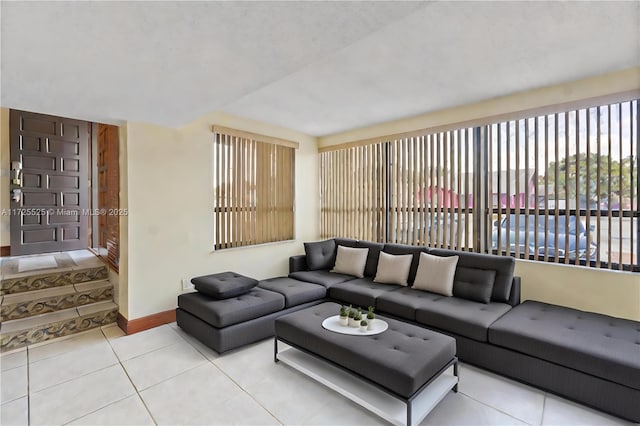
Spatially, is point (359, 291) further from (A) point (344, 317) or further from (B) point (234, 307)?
(B) point (234, 307)

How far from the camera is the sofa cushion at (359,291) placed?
3.34 meters

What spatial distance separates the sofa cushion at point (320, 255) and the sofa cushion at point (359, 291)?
71 cm

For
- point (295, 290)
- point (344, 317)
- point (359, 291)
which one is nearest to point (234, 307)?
point (295, 290)

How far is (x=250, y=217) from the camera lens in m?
4.41

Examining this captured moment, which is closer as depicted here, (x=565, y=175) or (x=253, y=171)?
(x=565, y=175)

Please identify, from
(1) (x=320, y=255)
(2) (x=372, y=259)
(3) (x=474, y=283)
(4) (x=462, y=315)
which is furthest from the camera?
(1) (x=320, y=255)

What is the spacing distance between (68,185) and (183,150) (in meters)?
2.67

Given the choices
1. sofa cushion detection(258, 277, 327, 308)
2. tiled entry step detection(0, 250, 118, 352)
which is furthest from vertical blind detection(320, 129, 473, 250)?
tiled entry step detection(0, 250, 118, 352)

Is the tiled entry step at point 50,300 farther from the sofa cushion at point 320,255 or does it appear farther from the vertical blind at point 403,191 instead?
the vertical blind at point 403,191

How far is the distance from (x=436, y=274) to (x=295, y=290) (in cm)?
159

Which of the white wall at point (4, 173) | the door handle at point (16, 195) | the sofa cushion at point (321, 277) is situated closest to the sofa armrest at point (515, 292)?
the sofa cushion at point (321, 277)

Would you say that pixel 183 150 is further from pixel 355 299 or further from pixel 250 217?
pixel 355 299

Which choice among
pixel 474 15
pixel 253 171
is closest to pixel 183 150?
pixel 253 171

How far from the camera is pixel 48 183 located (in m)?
4.63
